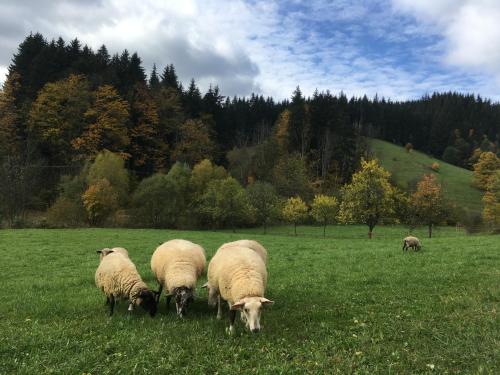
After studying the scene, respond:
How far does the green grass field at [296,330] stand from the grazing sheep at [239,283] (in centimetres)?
54

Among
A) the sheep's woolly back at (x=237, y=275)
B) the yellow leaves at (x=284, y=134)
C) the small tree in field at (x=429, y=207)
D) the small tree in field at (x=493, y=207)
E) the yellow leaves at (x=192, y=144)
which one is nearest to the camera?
the sheep's woolly back at (x=237, y=275)

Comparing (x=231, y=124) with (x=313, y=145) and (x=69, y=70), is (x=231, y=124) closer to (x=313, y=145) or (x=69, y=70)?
(x=313, y=145)

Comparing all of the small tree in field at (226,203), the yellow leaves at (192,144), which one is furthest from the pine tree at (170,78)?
the small tree in field at (226,203)

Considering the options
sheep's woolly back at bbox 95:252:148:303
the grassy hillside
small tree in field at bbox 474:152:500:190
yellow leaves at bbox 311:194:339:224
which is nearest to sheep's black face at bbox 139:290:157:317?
sheep's woolly back at bbox 95:252:148:303

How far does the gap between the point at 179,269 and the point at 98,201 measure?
61665mm

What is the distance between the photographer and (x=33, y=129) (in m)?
91.2

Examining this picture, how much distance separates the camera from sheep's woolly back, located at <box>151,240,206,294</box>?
523 inches

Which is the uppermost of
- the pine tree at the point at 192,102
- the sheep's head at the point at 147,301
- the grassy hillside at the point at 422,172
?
the pine tree at the point at 192,102

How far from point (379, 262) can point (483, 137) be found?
184m

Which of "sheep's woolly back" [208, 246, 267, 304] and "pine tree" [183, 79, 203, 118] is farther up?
"pine tree" [183, 79, 203, 118]

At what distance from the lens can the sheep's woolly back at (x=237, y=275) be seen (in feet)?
36.6

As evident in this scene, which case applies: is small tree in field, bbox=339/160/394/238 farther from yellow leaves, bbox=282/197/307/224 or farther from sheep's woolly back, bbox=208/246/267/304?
sheep's woolly back, bbox=208/246/267/304

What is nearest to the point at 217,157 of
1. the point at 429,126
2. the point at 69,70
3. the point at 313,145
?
the point at 313,145

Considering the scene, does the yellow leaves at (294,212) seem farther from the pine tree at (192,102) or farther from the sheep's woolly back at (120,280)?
the sheep's woolly back at (120,280)
